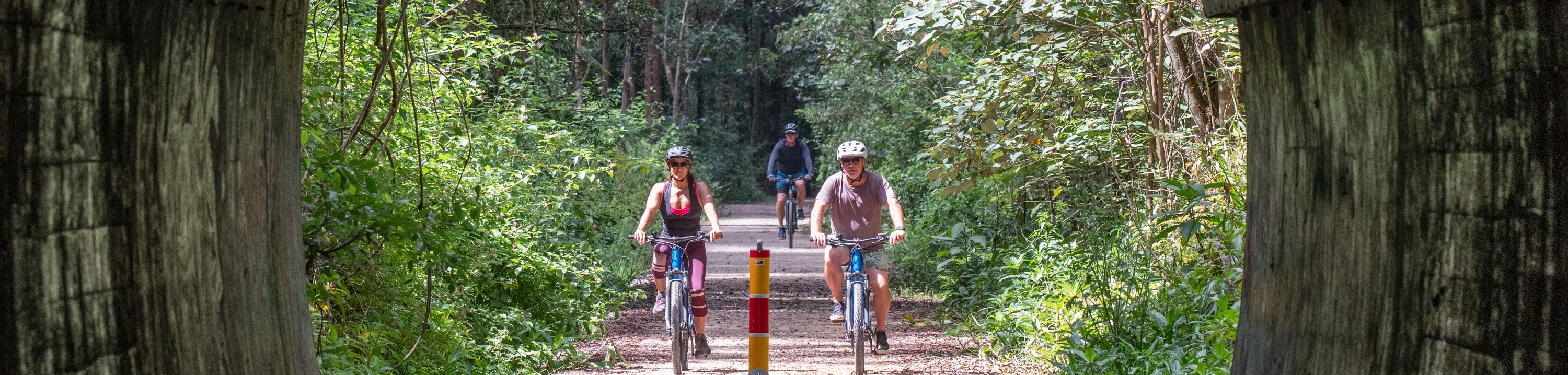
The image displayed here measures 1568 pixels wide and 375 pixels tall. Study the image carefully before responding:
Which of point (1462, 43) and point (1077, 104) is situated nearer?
point (1462, 43)

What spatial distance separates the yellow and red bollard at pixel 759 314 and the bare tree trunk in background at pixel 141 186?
431 cm

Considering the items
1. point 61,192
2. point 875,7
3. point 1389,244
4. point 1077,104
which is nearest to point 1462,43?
point 1389,244

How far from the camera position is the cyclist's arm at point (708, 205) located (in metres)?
8.74

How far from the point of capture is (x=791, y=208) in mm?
19859

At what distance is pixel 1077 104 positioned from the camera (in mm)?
8328

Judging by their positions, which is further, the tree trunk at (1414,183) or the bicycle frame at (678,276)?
the bicycle frame at (678,276)

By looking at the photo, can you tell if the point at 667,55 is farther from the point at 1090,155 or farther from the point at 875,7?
the point at 1090,155

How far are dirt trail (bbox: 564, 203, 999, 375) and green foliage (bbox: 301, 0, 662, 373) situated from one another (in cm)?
51

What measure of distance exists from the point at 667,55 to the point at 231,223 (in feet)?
107

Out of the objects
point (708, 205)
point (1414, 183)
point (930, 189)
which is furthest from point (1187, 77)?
point (1414, 183)

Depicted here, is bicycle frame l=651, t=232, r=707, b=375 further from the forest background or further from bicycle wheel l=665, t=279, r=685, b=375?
the forest background

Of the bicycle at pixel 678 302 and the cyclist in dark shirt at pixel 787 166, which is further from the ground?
the cyclist in dark shirt at pixel 787 166

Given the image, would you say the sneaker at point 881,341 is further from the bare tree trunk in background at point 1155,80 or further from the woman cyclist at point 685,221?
the bare tree trunk in background at point 1155,80

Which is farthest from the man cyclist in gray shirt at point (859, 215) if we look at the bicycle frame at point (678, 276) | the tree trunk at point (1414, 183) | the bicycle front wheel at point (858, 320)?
the tree trunk at point (1414, 183)
